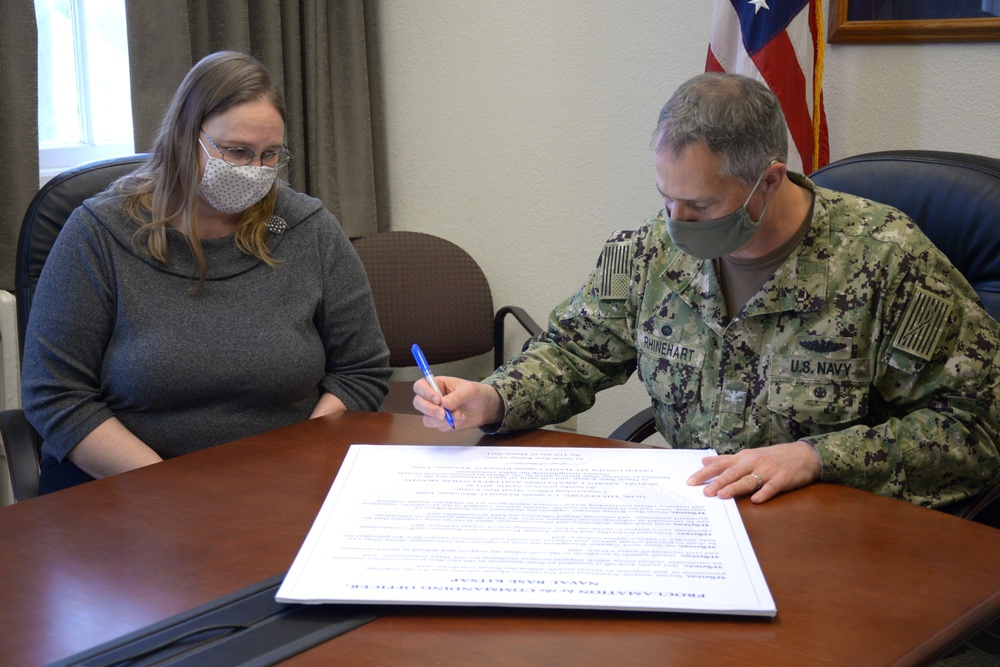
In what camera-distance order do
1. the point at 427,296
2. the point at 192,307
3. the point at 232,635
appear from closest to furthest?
the point at 232,635 < the point at 192,307 < the point at 427,296

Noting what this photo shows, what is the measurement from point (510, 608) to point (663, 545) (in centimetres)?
20

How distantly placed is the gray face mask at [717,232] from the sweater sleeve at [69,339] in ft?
3.45

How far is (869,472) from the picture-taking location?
1.38 metres

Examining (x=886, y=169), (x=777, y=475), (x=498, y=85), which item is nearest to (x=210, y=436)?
(x=777, y=475)

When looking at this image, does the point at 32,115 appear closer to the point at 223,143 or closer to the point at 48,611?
the point at 223,143

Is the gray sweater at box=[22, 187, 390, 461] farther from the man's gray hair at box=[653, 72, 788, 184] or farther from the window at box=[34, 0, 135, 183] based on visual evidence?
the window at box=[34, 0, 135, 183]

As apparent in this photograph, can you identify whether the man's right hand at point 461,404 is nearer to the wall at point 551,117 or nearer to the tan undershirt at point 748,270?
the tan undershirt at point 748,270

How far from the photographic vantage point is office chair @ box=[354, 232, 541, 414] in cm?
298

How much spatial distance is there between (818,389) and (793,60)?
3.95 ft

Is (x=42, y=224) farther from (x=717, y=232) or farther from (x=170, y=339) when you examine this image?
(x=717, y=232)

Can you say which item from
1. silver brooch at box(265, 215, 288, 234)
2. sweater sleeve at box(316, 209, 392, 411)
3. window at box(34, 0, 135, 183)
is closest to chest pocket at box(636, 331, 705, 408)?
sweater sleeve at box(316, 209, 392, 411)

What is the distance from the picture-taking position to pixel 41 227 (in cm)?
190

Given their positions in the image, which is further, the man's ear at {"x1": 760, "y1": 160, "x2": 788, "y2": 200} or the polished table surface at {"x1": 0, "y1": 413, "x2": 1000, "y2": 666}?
the man's ear at {"x1": 760, "y1": 160, "x2": 788, "y2": 200}

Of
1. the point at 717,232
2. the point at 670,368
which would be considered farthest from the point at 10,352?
the point at 717,232
